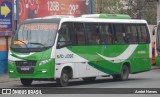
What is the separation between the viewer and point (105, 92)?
19.7 m

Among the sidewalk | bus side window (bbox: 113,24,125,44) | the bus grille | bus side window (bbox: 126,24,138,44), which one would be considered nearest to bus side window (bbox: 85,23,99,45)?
bus side window (bbox: 113,24,125,44)

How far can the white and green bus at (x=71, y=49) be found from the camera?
21516 mm

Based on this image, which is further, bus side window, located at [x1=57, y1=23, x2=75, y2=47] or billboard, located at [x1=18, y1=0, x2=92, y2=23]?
billboard, located at [x1=18, y1=0, x2=92, y2=23]

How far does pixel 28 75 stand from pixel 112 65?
4.98m

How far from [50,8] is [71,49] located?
11568 millimetres

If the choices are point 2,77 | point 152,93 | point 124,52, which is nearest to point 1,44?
point 2,77

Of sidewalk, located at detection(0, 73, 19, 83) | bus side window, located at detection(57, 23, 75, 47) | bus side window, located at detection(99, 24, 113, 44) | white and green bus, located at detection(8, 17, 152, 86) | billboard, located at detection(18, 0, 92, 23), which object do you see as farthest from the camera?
billboard, located at detection(18, 0, 92, 23)

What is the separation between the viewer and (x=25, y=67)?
21703 millimetres

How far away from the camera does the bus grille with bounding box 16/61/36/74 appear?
21547mm

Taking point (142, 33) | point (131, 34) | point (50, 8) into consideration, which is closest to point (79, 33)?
point (131, 34)

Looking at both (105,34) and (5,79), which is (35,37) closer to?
(105,34)

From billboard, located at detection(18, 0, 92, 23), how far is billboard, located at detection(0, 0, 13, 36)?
2.69 feet

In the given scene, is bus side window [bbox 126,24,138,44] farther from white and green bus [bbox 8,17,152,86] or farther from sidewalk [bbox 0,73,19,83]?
sidewalk [bbox 0,73,19,83]

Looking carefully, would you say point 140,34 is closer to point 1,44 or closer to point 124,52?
point 124,52
